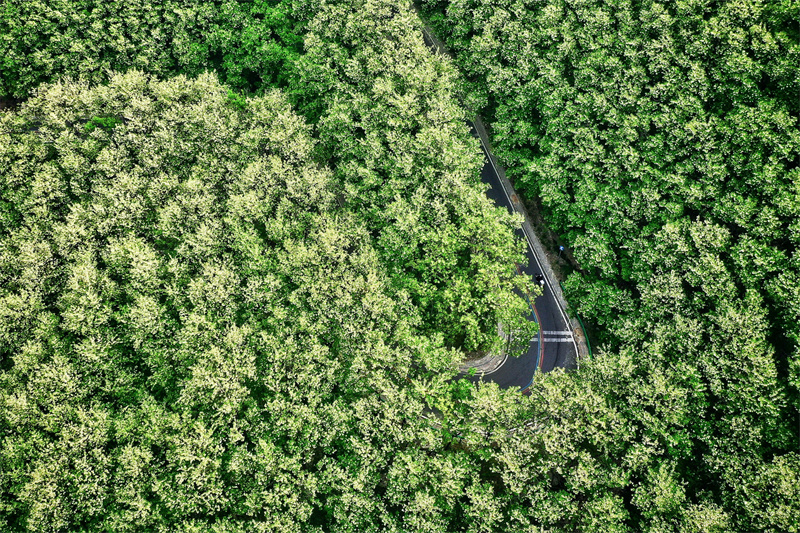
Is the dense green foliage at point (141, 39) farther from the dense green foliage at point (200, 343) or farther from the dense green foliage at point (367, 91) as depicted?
the dense green foliage at point (200, 343)

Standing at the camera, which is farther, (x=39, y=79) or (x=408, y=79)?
(x=39, y=79)

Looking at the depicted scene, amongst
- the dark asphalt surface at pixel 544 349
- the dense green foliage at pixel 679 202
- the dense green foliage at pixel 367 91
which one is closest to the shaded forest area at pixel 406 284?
the dense green foliage at pixel 679 202

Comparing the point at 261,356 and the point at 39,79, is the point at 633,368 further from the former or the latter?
the point at 39,79

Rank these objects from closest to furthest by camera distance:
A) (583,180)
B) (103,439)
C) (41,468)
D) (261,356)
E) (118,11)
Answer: (41,468), (103,439), (261,356), (583,180), (118,11)

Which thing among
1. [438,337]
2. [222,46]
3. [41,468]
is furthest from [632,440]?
[222,46]

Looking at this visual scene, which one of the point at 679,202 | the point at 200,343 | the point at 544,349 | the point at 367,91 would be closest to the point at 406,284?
the point at 544,349

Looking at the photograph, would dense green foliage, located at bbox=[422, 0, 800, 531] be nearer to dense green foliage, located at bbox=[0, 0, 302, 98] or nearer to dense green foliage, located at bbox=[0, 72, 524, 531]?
dense green foliage, located at bbox=[0, 72, 524, 531]

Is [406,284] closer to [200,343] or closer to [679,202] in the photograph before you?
[200,343]
